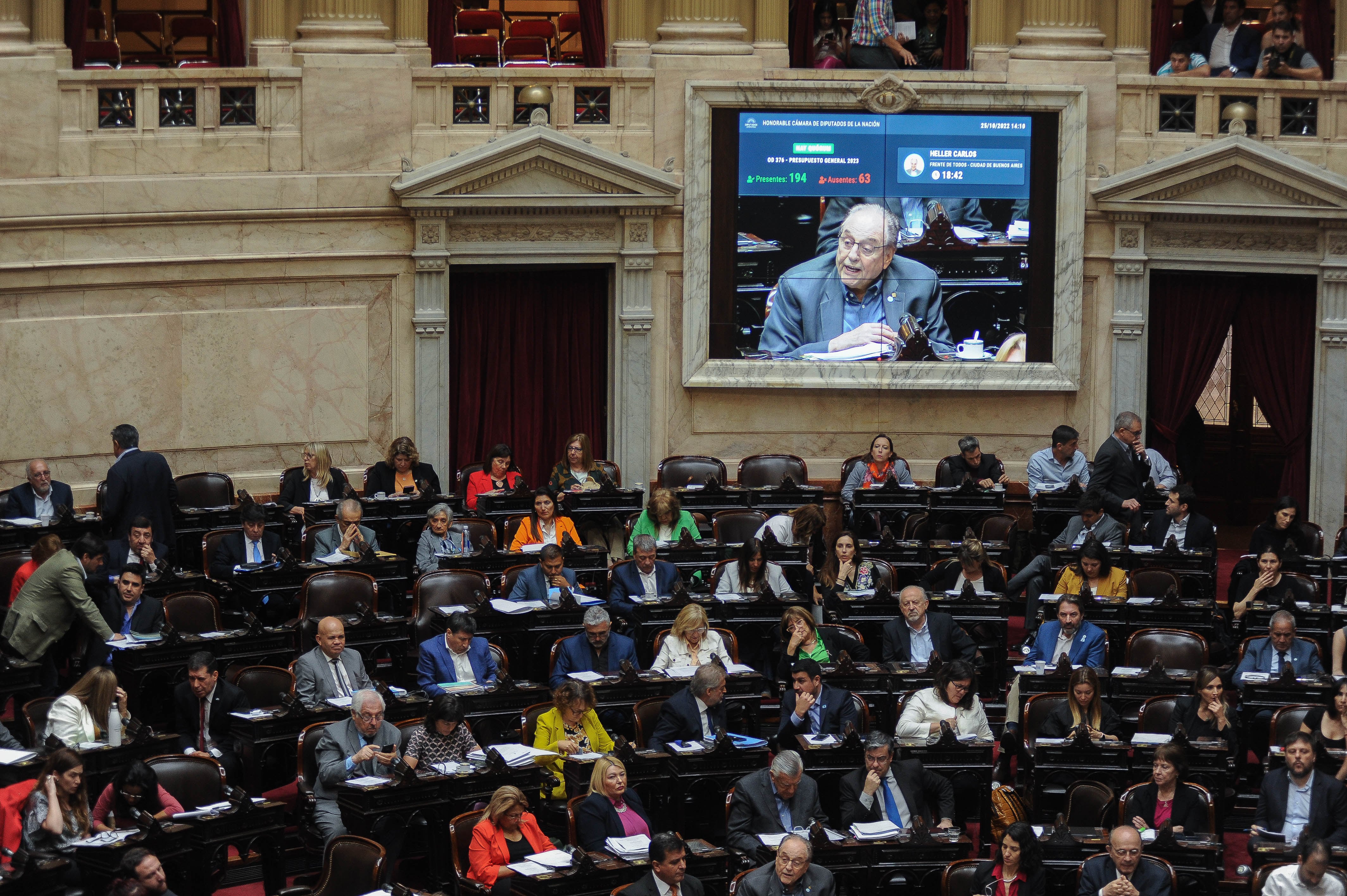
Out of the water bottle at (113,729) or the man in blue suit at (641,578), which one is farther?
the man in blue suit at (641,578)

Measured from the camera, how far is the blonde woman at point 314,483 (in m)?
14.0

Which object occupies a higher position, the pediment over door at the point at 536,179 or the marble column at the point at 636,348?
the pediment over door at the point at 536,179

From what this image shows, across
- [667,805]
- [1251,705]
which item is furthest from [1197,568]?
[667,805]

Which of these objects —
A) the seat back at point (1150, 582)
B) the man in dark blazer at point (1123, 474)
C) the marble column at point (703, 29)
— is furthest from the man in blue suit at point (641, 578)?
the marble column at point (703, 29)

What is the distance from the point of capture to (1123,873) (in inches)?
350

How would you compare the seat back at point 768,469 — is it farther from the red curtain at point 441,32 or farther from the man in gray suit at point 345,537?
the red curtain at point 441,32

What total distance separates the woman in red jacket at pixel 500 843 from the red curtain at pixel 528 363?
22.2 feet

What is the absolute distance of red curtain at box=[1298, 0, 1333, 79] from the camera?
16391mm

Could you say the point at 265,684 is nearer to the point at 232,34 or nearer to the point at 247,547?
the point at 247,547

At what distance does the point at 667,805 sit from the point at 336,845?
6.95 ft

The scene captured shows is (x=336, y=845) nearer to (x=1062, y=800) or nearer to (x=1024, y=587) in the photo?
(x=1062, y=800)

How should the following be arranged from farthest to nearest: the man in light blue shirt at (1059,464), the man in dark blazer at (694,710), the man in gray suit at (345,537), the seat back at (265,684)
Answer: the man in light blue shirt at (1059,464), the man in gray suit at (345,537), the seat back at (265,684), the man in dark blazer at (694,710)

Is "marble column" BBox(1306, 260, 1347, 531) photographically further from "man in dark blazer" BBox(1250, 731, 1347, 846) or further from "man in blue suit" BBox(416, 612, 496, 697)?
"man in blue suit" BBox(416, 612, 496, 697)

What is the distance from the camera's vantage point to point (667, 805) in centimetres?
1021
